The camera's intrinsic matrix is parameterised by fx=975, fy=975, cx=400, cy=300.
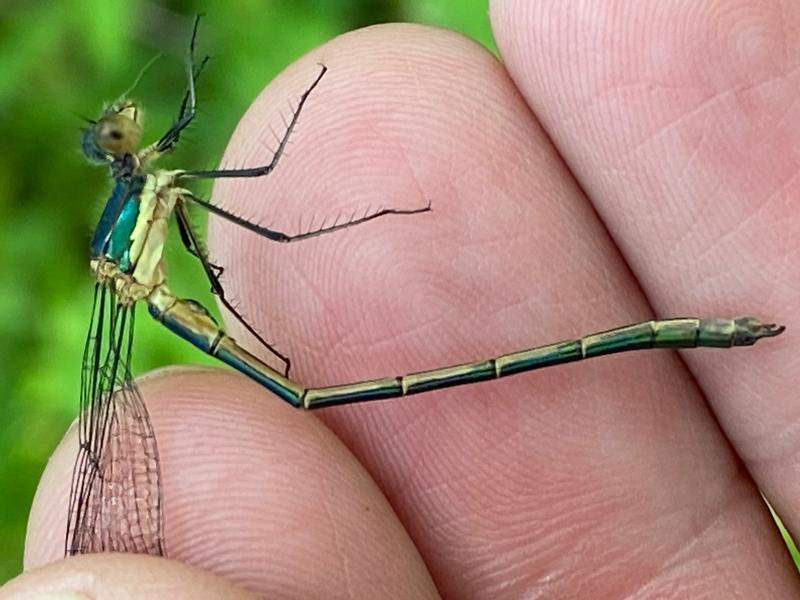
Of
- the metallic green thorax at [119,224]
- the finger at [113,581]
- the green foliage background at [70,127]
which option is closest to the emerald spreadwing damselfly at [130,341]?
the metallic green thorax at [119,224]

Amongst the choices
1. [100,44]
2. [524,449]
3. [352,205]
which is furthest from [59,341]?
[524,449]

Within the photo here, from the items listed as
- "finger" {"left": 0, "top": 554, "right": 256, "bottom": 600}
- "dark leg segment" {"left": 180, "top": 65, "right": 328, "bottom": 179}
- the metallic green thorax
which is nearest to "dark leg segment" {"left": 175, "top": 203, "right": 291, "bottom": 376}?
the metallic green thorax

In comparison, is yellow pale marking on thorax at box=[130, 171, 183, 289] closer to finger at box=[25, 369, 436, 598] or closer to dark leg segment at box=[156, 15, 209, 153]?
dark leg segment at box=[156, 15, 209, 153]

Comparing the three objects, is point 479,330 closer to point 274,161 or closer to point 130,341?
point 274,161

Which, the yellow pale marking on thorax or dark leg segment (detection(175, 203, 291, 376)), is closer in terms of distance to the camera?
dark leg segment (detection(175, 203, 291, 376))

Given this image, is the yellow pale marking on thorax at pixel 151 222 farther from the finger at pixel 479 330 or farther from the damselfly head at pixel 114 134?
the finger at pixel 479 330
